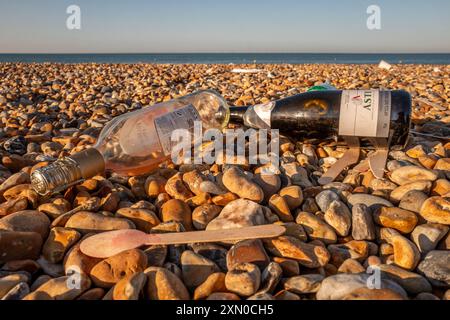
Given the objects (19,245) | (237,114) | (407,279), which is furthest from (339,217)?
(237,114)

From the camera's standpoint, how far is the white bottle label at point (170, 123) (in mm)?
1796

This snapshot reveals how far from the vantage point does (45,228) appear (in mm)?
1341

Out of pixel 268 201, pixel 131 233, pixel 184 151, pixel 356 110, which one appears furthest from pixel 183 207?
pixel 356 110

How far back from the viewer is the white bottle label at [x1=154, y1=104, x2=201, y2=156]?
70.7 inches

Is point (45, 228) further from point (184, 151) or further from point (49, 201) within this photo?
point (184, 151)

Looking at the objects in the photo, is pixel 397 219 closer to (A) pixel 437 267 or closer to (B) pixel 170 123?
(A) pixel 437 267

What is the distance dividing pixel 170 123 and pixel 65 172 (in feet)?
1.93

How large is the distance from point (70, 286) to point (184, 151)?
3.76 ft

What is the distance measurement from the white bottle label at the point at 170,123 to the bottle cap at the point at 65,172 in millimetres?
343

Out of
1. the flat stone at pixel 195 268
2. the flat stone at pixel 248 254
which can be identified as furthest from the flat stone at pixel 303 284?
the flat stone at pixel 195 268

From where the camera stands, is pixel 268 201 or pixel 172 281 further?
pixel 268 201

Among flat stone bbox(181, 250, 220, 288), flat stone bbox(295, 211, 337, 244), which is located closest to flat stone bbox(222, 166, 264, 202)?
flat stone bbox(295, 211, 337, 244)

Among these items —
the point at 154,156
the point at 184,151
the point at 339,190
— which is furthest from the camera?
the point at 184,151
